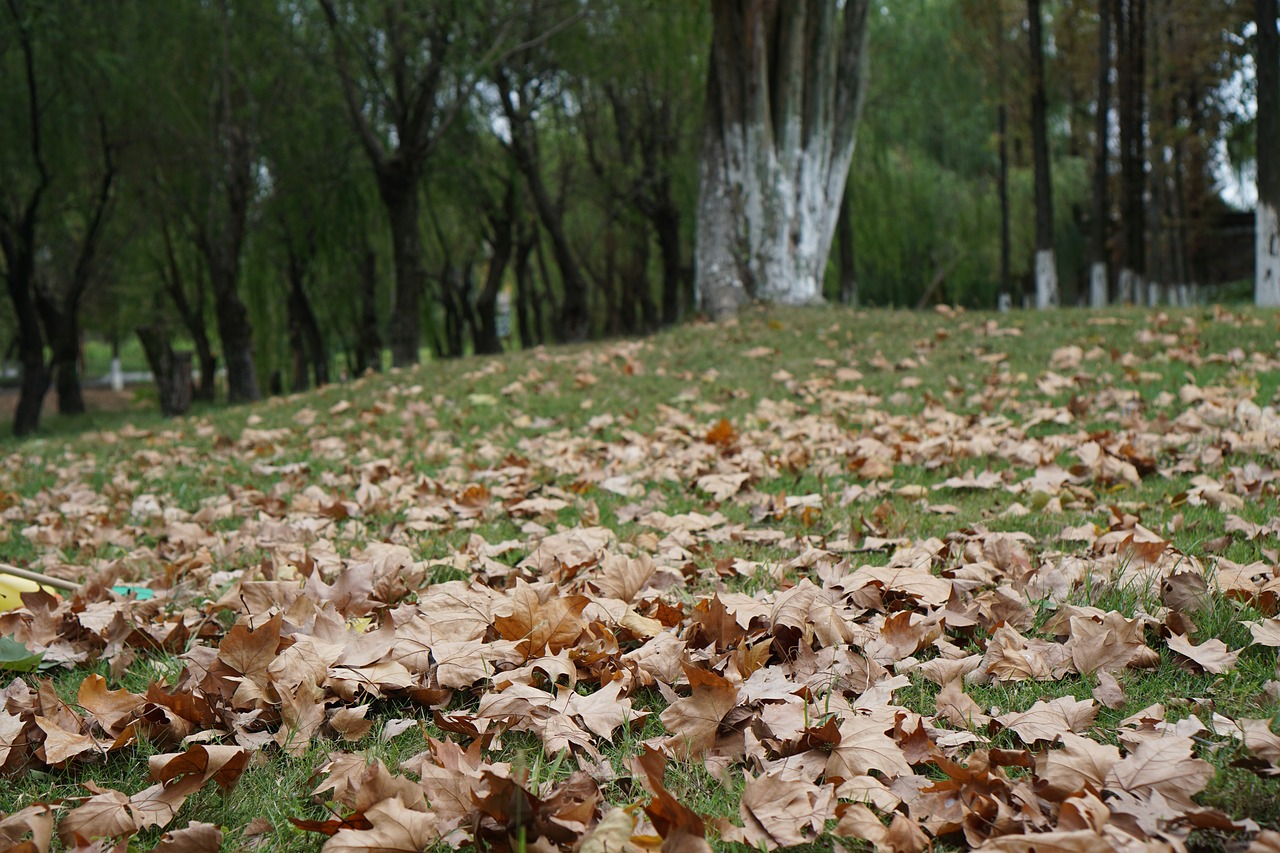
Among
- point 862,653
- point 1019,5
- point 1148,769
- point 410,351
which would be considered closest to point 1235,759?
point 1148,769

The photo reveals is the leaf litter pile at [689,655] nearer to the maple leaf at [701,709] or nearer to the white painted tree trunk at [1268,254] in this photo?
the maple leaf at [701,709]

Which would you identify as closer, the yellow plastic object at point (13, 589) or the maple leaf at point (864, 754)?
the maple leaf at point (864, 754)

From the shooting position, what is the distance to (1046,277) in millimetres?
14586

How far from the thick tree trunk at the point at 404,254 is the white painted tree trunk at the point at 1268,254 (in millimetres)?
10554

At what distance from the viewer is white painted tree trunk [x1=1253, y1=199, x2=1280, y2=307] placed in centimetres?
1030

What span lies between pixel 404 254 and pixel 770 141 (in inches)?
219

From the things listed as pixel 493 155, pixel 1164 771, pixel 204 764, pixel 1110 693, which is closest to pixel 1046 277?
pixel 493 155

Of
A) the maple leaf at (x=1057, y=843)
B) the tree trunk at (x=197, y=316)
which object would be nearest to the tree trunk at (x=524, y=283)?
the tree trunk at (x=197, y=316)

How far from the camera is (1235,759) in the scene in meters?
1.49

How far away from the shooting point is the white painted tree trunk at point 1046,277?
1438 centimetres

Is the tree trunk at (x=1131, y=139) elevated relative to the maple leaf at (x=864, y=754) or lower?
elevated

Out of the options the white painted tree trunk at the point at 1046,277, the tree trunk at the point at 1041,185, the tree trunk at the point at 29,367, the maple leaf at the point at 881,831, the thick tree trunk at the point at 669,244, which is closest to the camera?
the maple leaf at the point at 881,831

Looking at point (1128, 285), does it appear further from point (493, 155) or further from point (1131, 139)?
point (493, 155)

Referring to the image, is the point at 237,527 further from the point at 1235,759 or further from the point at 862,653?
the point at 1235,759
